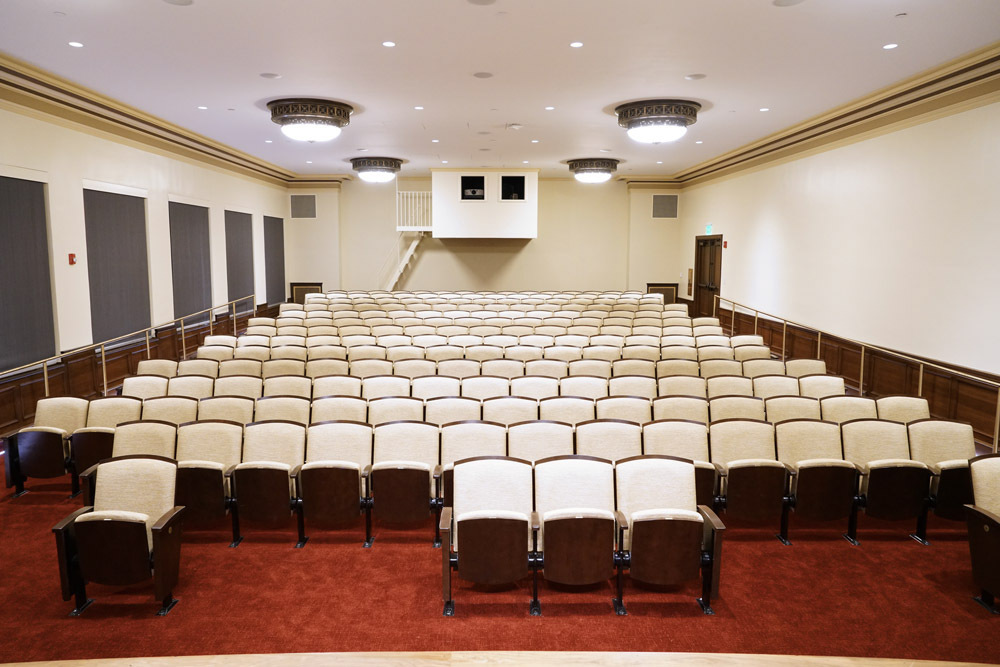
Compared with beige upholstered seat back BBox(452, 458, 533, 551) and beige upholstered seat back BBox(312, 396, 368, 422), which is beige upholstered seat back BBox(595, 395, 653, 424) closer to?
beige upholstered seat back BBox(452, 458, 533, 551)

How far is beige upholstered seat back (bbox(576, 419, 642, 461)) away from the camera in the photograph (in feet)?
18.9

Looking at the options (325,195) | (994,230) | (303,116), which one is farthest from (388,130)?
(994,230)

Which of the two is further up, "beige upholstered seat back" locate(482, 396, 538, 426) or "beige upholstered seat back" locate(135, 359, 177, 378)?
"beige upholstered seat back" locate(135, 359, 177, 378)

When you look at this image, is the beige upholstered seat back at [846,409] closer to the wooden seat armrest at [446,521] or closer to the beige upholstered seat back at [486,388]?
the beige upholstered seat back at [486,388]

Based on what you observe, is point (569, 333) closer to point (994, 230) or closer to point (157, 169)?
point (994, 230)

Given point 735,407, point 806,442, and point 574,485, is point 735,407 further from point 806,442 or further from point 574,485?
point 574,485

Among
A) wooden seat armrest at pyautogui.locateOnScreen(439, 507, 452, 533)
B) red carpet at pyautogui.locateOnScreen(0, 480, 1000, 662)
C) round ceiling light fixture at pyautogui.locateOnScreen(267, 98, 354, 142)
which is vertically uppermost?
round ceiling light fixture at pyautogui.locateOnScreen(267, 98, 354, 142)

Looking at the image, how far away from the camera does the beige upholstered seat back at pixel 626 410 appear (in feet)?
22.5

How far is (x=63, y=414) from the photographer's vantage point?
693cm

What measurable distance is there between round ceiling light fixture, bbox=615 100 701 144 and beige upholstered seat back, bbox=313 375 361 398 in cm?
621

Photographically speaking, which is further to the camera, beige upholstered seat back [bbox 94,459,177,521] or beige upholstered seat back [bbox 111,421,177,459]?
beige upholstered seat back [bbox 111,421,177,459]

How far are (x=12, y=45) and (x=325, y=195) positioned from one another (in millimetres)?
13748

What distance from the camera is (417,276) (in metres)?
21.8

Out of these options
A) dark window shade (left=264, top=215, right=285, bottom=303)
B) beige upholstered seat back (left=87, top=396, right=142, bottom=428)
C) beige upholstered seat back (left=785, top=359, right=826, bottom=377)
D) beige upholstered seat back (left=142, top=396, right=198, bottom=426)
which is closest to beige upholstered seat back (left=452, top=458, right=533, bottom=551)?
beige upholstered seat back (left=142, top=396, right=198, bottom=426)
